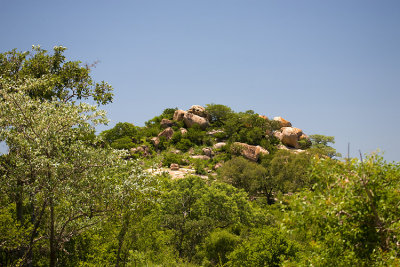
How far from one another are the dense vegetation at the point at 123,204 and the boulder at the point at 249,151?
35.6m

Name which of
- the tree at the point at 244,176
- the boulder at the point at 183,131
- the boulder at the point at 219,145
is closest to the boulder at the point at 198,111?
the boulder at the point at 183,131

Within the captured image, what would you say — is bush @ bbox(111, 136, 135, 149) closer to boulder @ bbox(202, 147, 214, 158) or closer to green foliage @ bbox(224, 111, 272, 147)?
boulder @ bbox(202, 147, 214, 158)

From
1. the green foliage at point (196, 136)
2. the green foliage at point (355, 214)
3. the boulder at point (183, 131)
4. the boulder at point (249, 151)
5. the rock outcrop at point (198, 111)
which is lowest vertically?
the green foliage at point (355, 214)

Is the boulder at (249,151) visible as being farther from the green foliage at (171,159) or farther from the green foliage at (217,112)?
the green foliage at (217,112)

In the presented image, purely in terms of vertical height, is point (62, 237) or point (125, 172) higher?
point (125, 172)

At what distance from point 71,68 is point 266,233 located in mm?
16766

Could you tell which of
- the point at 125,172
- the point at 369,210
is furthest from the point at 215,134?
the point at 369,210

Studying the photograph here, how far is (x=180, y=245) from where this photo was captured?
3378 cm

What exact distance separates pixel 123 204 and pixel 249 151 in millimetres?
63549

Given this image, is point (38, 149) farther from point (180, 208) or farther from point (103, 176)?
point (180, 208)

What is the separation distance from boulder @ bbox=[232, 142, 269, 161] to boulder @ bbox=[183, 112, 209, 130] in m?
19.9

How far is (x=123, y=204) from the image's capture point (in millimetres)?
15945

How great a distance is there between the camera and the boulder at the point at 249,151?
252 feet

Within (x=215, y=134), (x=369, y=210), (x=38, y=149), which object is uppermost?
(x=215, y=134)
